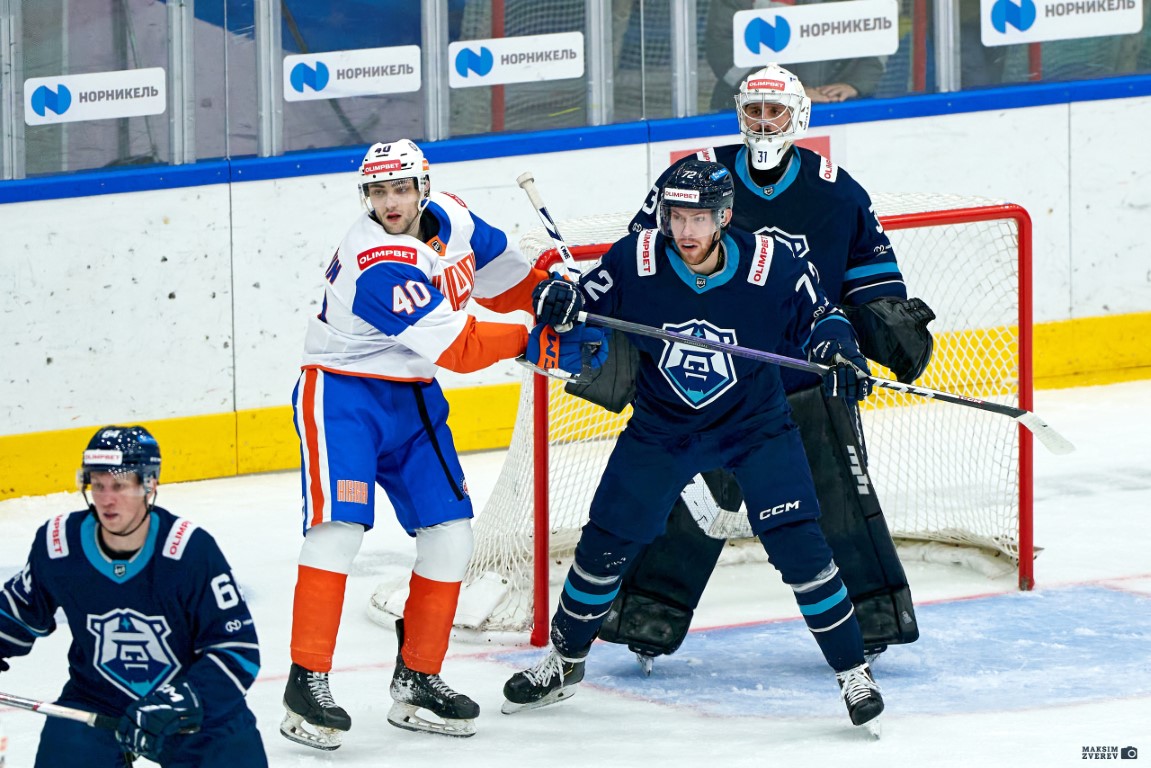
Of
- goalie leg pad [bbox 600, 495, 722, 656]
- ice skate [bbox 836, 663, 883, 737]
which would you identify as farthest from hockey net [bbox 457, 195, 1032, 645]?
ice skate [bbox 836, 663, 883, 737]

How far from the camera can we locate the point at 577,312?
4.16 meters

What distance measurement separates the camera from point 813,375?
15.7ft

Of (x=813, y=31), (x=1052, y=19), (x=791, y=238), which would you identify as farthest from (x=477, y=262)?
(x=1052, y=19)

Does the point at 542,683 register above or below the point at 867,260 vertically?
below

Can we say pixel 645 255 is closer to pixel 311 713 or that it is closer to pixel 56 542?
pixel 311 713

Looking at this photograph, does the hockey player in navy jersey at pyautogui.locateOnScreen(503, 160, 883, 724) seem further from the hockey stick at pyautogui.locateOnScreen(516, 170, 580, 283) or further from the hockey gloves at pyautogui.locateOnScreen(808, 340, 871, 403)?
the hockey stick at pyautogui.locateOnScreen(516, 170, 580, 283)

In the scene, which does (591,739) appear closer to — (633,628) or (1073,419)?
(633,628)

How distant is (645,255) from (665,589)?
2.90 feet

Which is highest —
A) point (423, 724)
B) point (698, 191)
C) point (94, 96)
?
point (94, 96)

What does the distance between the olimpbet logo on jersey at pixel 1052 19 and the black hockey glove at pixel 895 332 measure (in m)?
3.14

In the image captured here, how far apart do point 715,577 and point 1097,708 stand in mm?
1485

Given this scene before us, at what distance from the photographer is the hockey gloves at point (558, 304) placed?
414 cm

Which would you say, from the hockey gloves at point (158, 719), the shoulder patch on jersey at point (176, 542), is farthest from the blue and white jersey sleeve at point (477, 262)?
the hockey gloves at point (158, 719)

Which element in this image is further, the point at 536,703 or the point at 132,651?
the point at 536,703
